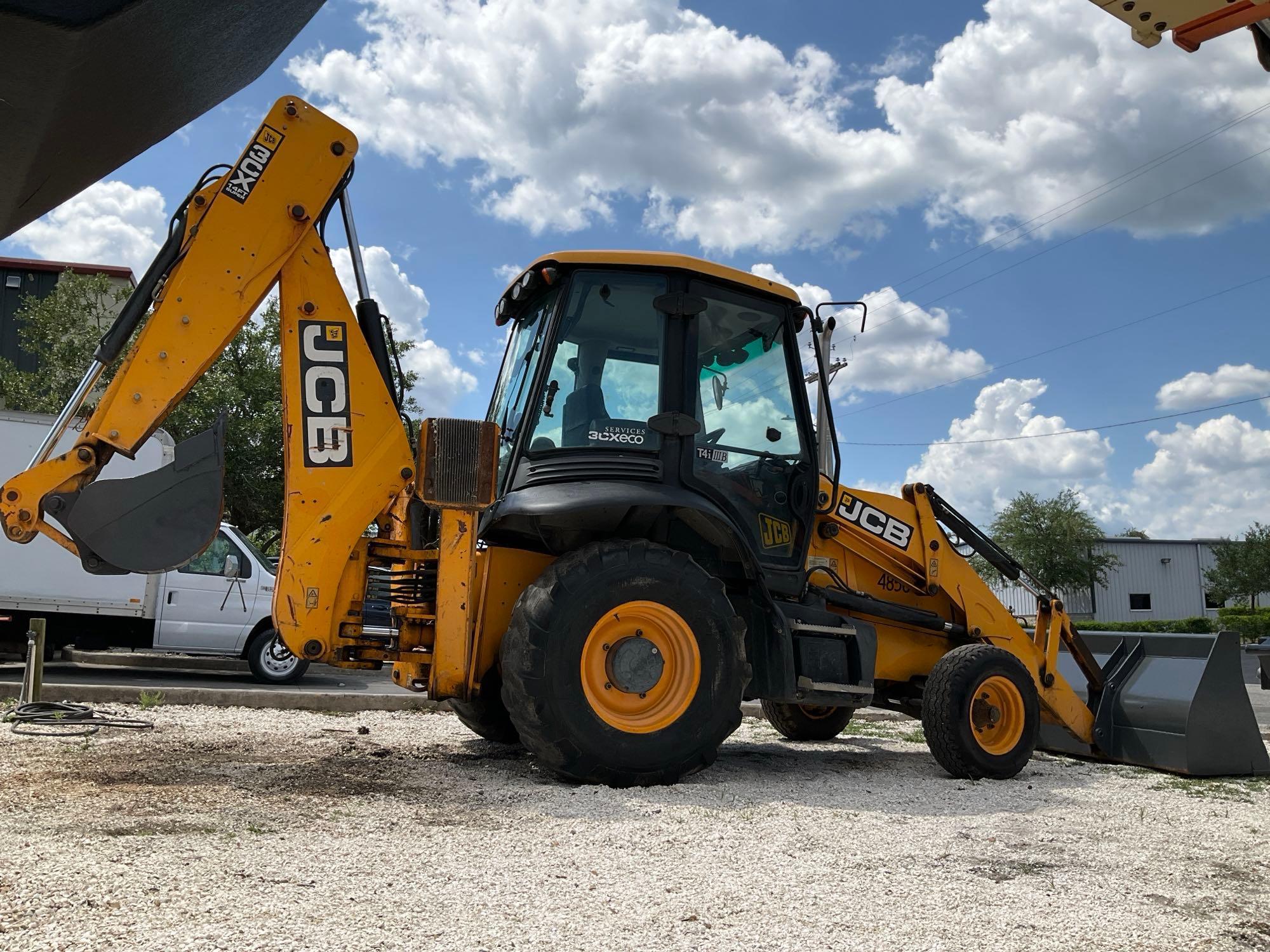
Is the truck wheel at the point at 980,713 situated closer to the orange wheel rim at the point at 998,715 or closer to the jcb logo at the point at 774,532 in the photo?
the orange wheel rim at the point at 998,715

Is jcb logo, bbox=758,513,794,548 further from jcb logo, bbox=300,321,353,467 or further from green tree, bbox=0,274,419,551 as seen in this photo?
green tree, bbox=0,274,419,551

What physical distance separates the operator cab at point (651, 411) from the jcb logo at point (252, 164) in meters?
1.53

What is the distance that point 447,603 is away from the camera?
207 inches

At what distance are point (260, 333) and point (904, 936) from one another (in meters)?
21.2

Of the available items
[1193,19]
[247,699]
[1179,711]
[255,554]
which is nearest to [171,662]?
[255,554]

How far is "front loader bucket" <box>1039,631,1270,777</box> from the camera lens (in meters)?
6.52

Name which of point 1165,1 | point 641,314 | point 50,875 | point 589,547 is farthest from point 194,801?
point 1165,1

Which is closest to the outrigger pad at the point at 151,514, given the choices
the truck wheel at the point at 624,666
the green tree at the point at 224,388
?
the truck wheel at the point at 624,666

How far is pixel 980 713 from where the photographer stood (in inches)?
244

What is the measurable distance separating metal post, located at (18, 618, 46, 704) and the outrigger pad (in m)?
2.96

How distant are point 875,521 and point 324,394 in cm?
364

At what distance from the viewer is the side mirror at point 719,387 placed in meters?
6.00

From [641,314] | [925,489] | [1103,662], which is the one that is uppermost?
[641,314]

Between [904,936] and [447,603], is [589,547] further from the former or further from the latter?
[904,936]
